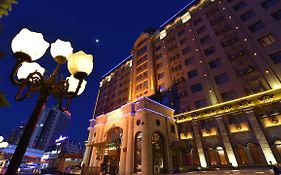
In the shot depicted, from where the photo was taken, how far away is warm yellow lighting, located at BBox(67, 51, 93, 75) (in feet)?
12.1

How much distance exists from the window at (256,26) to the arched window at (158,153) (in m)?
19.3

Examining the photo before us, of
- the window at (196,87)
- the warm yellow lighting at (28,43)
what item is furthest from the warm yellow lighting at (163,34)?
the warm yellow lighting at (28,43)

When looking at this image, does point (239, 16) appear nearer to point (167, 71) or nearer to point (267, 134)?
point (167, 71)

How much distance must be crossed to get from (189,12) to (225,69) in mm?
16743

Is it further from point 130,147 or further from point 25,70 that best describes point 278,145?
point 25,70

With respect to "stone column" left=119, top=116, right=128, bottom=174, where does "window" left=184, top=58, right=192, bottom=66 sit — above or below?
above

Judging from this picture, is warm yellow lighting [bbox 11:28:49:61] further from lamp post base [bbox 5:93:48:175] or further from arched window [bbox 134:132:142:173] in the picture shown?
arched window [bbox 134:132:142:173]

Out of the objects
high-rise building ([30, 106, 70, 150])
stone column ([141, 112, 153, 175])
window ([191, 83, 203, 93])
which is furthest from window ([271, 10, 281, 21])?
high-rise building ([30, 106, 70, 150])

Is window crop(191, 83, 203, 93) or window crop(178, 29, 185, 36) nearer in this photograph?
window crop(191, 83, 203, 93)

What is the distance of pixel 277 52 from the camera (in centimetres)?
1792

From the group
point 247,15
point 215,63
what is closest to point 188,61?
point 215,63

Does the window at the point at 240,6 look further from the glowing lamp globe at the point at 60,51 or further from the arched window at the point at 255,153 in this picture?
the glowing lamp globe at the point at 60,51

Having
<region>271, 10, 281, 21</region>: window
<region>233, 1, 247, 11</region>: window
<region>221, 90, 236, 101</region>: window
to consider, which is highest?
<region>233, 1, 247, 11</region>: window

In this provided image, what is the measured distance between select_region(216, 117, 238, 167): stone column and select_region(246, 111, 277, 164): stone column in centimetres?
292
